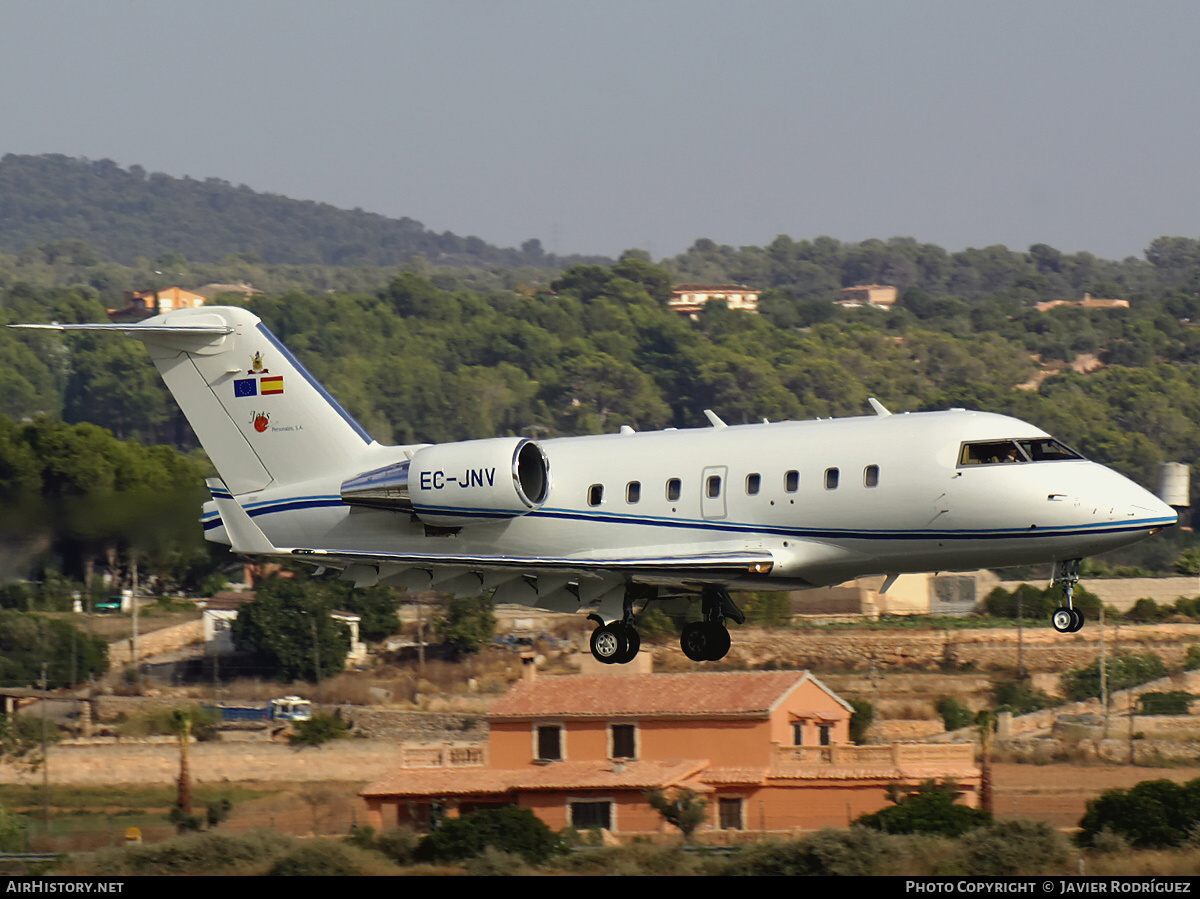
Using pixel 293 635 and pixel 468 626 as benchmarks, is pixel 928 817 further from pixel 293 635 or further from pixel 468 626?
pixel 293 635

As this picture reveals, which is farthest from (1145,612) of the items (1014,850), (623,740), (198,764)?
(1014,850)

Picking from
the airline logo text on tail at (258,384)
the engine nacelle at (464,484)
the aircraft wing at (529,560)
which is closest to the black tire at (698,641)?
the aircraft wing at (529,560)

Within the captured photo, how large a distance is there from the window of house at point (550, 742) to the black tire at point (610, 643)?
74.8 ft

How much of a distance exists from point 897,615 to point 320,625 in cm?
2394

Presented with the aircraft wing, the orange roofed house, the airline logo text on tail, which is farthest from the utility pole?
the aircraft wing

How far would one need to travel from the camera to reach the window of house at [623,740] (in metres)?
50.4

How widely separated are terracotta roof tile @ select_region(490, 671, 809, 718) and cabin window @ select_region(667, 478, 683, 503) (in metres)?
23.5

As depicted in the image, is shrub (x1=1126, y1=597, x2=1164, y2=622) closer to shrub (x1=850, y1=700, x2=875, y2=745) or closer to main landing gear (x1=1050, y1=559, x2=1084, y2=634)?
shrub (x1=850, y1=700, x2=875, y2=745)

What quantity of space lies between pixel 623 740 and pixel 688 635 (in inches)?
904

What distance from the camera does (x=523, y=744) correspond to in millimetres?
50219

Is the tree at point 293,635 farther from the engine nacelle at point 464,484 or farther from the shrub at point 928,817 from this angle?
the engine nacelle at point 464,484

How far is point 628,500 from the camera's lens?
88.9 feet
